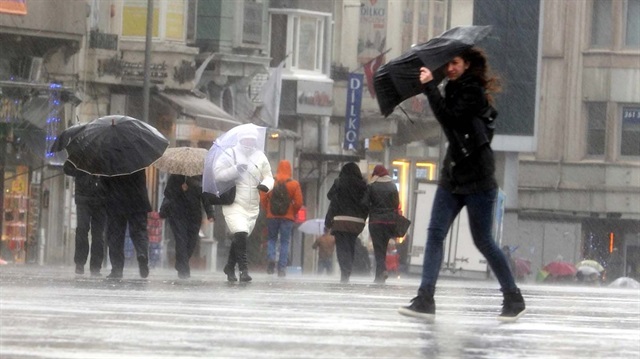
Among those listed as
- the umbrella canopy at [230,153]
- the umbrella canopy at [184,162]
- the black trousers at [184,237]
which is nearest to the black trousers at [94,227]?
the black trousers at [184,237]

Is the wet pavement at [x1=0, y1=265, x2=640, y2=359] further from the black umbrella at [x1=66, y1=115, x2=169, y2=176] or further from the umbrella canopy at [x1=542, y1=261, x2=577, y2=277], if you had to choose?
the umbrella canopy at [x1=542, y1=261, x2=577, y2=277]

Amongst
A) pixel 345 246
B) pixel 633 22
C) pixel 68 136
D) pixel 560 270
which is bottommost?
pixel 560 270

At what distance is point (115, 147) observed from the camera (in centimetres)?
2342

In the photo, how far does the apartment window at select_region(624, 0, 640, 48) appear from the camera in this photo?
229ft

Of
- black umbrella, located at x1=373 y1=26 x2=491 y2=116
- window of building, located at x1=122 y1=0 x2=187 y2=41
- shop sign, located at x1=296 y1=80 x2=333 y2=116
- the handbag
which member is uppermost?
window of building, located at x1=122 y1=0 x2=187 y2=41

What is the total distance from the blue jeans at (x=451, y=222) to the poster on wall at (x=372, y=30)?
1782 inches

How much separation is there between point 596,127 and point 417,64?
57128mm

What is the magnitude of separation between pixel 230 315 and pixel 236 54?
36655 mm

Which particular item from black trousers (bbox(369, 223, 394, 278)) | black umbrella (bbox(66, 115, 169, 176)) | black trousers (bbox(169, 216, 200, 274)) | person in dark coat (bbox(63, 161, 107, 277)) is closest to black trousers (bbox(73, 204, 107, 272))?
person in dark coat (bbox(63, 161, 107, 277))

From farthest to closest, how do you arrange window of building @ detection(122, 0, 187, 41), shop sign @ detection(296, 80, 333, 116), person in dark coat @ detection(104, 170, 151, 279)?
1. shop sign @ detection(296, 80, 333, 116)
2. window of building @ detection(122, 0, 187, 41)
3. person in dark coat @ detection(104, 170, 151, 279)

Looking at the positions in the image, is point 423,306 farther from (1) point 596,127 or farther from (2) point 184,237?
(1) point 596,127

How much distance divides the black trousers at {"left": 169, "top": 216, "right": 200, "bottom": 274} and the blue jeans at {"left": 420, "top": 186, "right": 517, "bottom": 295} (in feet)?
38.4

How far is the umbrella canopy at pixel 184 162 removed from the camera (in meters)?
26.2

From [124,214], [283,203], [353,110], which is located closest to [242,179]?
[124,214]
